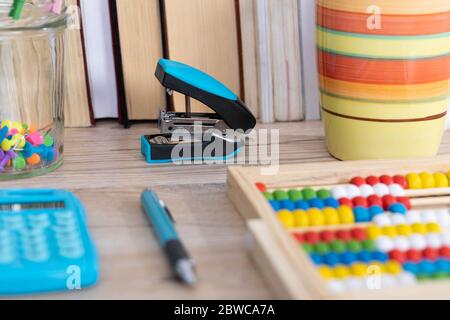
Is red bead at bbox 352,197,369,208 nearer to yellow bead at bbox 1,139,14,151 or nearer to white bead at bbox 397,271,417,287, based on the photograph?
white bead at bbox 397,271,417,287

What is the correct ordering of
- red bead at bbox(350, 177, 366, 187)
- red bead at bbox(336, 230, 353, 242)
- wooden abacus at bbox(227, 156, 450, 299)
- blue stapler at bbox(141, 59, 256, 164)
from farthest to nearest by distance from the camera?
blue stapler at bbox(141, 59, 256, 164), red bead at bbox(350, 177, 366, 187), red bead at bbox(336, 230, 353, 242), wooden abacus at bbox(227, 156, 450, 299)

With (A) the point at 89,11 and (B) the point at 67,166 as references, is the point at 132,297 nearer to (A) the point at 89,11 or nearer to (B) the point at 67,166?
(B) the point at 67,166

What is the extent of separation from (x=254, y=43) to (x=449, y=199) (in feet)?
1.13

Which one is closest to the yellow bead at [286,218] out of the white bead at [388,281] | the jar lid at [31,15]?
the white bead at [388,281]

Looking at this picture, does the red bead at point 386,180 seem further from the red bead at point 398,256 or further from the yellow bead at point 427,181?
the red bead at point 398,256

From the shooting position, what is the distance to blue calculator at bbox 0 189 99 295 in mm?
494

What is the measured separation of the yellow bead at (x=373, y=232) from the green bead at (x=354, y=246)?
2 centimetres

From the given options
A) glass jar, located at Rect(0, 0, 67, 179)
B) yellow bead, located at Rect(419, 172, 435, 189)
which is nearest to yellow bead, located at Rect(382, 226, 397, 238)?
yellow bead, located at Rect(419, 172, 435, 189)

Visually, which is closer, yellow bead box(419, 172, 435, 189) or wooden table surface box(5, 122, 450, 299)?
wooden table surface box(5, 122, 450, 299)

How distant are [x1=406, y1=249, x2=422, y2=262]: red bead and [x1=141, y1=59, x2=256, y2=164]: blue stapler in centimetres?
29

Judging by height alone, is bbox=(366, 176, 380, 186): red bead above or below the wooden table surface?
above

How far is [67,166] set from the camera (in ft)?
2.51

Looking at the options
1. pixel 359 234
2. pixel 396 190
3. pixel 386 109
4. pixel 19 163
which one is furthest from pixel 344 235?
pixel 19 163
